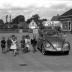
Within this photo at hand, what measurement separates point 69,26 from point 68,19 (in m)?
1.41

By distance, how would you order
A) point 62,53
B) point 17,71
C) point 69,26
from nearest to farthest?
point 17,71 < point 62,53 < point 69,26

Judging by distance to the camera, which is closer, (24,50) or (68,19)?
(24,50)

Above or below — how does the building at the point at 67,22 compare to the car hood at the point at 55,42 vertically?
above

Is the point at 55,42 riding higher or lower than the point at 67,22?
lower

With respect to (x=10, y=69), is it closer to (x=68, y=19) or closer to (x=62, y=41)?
(x=62, y=41)

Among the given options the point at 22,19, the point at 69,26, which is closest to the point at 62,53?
the point at 69,26

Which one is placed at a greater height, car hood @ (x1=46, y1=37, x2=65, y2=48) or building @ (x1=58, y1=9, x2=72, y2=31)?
building @ (x1=58, y1=9, x2=72, y2=31)

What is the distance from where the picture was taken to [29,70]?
8.41 meters

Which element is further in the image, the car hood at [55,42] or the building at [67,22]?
the building at [67,22]

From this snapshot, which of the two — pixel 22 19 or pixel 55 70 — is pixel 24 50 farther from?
pixel 22 19

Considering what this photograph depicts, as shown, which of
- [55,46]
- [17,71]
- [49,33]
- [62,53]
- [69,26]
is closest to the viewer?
[17,71]

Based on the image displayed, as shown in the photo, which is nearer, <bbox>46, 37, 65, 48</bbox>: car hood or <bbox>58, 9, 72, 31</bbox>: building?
<bbox>46, 37, 65, 48</bbox>: car hood

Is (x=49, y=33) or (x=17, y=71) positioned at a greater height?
(x=49, y=33)

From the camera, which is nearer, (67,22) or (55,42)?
(55,42)
